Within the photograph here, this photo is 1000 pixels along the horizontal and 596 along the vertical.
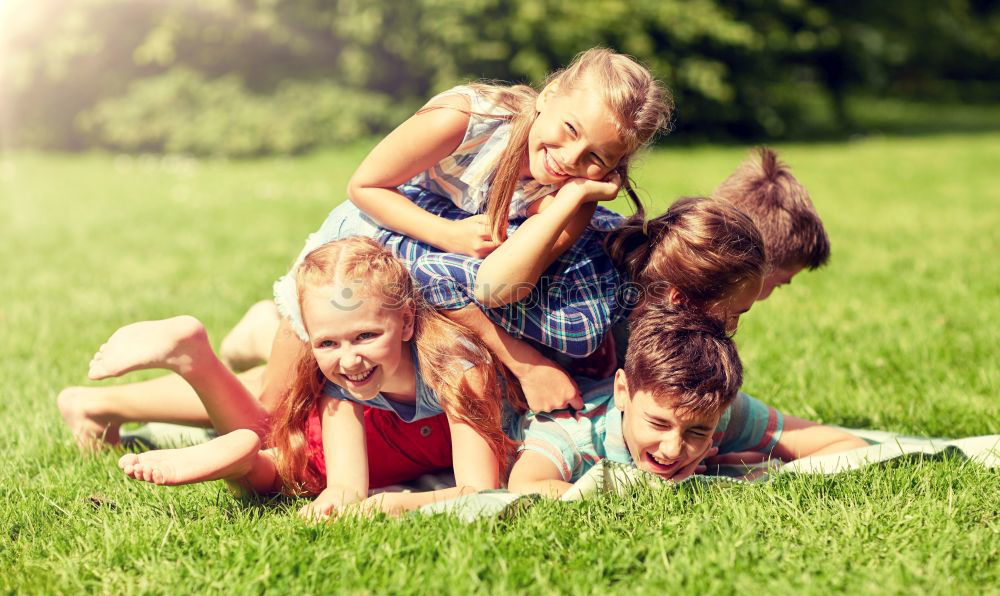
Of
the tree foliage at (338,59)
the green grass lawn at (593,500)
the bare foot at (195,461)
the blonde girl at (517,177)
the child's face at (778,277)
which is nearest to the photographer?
the green grass lawn at (593,500)

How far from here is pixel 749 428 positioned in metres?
3.20

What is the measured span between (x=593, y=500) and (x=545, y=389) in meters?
0.48

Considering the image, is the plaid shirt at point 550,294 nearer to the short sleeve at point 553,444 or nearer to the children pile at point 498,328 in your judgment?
the children pile at point 498,328

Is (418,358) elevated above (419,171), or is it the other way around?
(419,171)

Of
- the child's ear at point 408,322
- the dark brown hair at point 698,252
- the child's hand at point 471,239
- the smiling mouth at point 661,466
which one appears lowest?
the smiling mouth at point 661,466

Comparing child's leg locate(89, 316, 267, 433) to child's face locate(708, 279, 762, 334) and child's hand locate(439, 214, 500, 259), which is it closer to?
child's hand locate(439, 214, 500, 259)

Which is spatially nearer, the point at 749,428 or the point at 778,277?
the point at 749,428

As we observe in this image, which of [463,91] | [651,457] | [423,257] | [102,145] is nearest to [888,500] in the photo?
[651,457]

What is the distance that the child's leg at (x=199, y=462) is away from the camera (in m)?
2.51

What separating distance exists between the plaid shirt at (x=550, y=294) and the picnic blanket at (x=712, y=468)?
44 centimetres

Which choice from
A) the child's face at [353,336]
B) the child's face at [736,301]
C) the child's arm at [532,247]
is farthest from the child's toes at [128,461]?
the child's face at [736,301]

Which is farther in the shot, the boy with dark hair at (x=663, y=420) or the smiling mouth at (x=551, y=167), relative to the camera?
the smiling mouth at (x=551, y=167)

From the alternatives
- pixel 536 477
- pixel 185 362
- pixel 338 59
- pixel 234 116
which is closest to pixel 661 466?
pixel 536 477

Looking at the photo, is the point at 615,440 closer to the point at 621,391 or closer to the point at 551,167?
the point at 621,391
